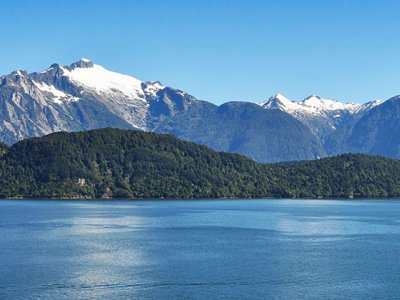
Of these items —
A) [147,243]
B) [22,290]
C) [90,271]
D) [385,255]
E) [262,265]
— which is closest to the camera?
[22,290]

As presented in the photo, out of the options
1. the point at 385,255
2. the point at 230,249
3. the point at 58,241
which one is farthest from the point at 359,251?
the point at 58,241

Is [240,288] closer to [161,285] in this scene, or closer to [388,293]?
[161,285]

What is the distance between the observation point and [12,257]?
450 ft

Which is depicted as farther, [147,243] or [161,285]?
[147,243]

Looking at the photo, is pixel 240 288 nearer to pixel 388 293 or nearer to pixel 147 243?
pixel 388 293

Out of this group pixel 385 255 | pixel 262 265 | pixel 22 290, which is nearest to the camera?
pixel 22 290

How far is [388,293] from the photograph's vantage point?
108m

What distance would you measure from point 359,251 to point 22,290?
7642cm

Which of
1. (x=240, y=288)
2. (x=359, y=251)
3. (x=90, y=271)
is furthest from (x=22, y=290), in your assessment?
(x=359, y=251)

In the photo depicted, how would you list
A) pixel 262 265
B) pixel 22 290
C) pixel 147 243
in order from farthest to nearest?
pixel 147 243
pixel 262 265
pixel 22 290

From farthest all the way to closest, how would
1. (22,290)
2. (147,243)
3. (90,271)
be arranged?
(147,243) → (90,271) → (22,290)

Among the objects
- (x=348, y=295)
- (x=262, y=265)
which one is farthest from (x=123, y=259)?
(x=348, y=295)

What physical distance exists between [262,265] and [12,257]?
47.4m

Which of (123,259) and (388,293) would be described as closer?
(388,293)
